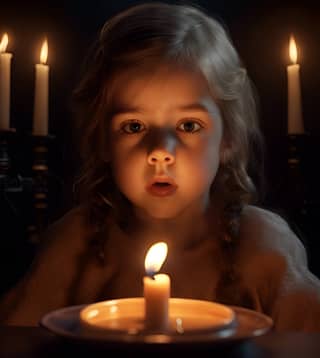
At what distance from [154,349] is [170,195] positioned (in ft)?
1.99

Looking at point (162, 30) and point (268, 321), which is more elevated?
point (162, 30)

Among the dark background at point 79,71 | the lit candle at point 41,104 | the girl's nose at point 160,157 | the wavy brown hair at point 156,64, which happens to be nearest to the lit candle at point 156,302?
the girl's nose at point 160,157

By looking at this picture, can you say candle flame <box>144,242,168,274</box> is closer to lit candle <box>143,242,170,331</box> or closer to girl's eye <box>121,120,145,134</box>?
lit candle <box>143,242,170,331</box>

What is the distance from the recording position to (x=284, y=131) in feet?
5.89

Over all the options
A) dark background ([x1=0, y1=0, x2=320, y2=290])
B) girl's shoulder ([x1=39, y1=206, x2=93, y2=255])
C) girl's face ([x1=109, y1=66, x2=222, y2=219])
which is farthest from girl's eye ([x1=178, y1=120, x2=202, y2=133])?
dark background ([x1=0, y1=0, x2=320, y2=290])

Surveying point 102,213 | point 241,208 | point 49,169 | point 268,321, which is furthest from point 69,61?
point 268,321

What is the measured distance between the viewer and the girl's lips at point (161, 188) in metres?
1.09

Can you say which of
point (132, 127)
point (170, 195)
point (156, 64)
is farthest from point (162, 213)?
point (156, 64)

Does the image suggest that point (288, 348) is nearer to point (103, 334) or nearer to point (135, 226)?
point (103, 334)

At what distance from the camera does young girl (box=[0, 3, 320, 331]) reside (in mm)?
1099

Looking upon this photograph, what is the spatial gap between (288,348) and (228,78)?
0.74 metres

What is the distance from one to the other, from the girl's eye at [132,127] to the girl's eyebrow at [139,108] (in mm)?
21

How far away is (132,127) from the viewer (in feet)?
3.71

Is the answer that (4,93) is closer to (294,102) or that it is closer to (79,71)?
(79,71)
